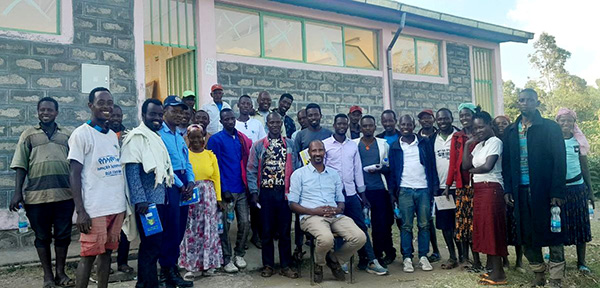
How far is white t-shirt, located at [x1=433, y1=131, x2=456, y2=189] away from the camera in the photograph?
5402mm

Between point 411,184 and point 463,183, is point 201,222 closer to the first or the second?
point 411,184

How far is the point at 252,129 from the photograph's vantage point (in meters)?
6.19

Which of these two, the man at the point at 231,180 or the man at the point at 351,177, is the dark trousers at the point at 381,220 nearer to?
the man at the point at 351,177

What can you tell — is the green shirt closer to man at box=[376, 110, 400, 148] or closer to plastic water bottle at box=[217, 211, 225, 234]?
plastic water bottle at box=[217, 211, 225, 234]

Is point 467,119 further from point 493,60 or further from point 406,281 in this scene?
point 493,60

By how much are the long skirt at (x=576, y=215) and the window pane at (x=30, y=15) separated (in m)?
6.22

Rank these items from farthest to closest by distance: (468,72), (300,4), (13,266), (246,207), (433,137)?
(468,72) → (300,4) → (433,137) → (246,207) → (13,266)

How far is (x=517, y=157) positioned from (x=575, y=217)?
3.17 ft

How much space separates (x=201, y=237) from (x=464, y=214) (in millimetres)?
2823

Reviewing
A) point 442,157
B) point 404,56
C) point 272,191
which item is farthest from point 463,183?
point 404,56

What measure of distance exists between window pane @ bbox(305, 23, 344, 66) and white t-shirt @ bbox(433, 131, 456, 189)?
3491 mm

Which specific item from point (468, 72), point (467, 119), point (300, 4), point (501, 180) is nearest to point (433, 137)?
point (467, 119)

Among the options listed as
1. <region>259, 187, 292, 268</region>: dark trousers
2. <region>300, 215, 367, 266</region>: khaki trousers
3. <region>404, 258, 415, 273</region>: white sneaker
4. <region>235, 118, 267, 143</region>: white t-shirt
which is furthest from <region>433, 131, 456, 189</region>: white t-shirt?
<region>235, 118, 267, 143</region>: white t-shirt

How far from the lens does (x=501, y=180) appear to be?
15.6 feet
